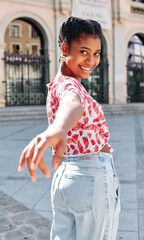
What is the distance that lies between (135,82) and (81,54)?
18.9 m

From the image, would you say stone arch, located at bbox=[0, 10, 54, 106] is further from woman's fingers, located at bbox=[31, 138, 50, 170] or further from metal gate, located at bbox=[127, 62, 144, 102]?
woman's fingers, located at bbox=[31, 138, 50, 170]

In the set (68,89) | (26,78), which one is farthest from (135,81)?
(68,89)

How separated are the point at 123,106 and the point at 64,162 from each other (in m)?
15.3

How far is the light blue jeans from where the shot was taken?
1.29 m

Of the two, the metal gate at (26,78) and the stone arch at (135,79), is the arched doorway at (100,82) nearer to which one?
the stone arch at (135,79)

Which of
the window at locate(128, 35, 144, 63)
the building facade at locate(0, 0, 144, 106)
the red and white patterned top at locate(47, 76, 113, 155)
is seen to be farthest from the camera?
the window at locate(128, 35, 144, 63)

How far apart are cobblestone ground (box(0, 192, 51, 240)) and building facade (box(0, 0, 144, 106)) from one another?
36.8 ft

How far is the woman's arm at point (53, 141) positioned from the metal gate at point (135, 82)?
18.6 m

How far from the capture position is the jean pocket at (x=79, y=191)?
50.8 inches

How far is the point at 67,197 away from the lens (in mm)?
1334

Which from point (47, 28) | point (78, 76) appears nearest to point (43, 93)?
point (47, 28)

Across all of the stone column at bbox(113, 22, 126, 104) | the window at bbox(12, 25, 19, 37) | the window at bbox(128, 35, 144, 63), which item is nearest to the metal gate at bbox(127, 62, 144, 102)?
the stone column at bbox(113, 22, 126, 104)

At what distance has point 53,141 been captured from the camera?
→ 0.91 metres

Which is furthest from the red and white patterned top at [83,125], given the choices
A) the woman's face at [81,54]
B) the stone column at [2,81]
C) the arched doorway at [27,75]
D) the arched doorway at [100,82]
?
the arched doorway at [100,82]
